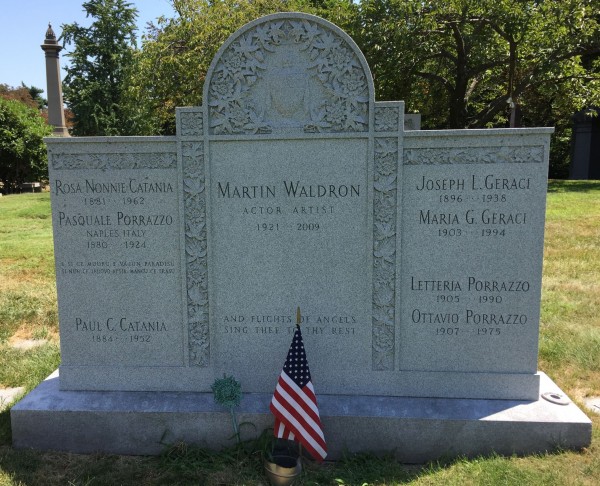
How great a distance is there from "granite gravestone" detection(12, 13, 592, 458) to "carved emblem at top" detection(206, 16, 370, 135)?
11 mm

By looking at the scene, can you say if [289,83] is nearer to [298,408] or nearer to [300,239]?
[300,239]

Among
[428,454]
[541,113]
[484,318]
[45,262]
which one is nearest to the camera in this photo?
[428,454]

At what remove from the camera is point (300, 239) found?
4.27 metres

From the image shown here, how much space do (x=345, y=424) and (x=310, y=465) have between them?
16.2 inches

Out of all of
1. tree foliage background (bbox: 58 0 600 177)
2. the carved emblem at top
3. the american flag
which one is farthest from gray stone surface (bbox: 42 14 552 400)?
tree foliage background (bbox: 58 0 600 177)

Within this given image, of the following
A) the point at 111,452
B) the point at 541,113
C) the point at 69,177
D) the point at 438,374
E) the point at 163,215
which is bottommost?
the point at 111,452

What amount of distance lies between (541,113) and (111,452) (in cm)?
3137

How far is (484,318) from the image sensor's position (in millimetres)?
4270

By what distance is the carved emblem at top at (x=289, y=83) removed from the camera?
4.06 m

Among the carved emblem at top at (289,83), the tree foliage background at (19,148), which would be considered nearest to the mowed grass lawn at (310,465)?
the carved emblem at top at (289,83)

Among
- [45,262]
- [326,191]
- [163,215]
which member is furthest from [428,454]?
[45,262]

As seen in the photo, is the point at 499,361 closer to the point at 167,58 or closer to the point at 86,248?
the point at 86,248

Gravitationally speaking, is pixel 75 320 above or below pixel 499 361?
above

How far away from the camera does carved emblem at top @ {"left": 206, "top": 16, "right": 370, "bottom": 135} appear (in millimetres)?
4059
